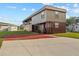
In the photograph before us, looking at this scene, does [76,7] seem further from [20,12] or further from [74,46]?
[20,12]

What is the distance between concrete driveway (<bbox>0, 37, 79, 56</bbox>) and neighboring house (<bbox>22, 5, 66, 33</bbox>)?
48cm

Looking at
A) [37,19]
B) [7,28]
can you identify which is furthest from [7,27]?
[37,19]

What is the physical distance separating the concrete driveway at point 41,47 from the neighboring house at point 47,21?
483mm

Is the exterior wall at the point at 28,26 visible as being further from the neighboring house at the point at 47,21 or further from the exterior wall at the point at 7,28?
the exterior wall at the point at 7,28

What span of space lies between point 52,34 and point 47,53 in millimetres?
1628

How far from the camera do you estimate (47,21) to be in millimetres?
7156

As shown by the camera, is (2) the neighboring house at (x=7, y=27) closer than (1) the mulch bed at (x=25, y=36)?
Yes

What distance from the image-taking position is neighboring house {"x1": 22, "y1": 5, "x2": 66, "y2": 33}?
685 cm

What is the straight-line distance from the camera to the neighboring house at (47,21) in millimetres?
6852

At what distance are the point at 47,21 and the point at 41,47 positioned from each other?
1515mm

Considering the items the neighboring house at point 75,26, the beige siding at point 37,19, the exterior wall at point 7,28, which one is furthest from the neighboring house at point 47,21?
the exterior wall at point 7,28

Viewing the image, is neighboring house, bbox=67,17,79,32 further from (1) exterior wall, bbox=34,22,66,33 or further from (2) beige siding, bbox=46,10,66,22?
(2) beige siding, bbox=46,10,66,22

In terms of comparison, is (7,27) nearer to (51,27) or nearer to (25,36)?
(25,36)

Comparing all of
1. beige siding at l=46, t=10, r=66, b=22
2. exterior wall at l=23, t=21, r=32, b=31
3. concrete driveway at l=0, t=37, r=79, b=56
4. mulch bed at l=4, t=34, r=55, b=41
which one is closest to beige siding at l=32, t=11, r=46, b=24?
exterior wall at l=23, t=21, r=32, b=31
